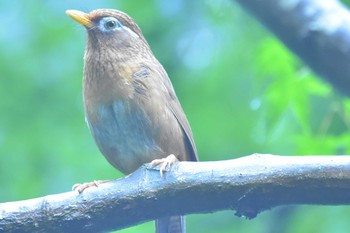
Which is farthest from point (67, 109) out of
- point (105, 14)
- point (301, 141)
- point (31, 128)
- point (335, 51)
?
point (335, 51)

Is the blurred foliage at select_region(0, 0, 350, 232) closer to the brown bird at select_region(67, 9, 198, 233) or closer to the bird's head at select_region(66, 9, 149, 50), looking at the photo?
the bird's head at select_region(66, 9, 149, 50)

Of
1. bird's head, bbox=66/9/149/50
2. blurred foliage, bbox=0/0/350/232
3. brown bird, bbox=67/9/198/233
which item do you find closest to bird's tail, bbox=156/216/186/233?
brown bird, bbox=67/9/198/233

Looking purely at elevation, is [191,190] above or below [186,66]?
below

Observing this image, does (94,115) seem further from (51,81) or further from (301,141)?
(51,81)

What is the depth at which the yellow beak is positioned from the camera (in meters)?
4.42

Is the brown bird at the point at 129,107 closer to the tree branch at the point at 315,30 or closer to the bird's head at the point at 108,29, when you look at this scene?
the bird's head at the point at 108,29

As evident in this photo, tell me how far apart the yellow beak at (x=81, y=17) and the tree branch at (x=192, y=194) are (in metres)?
1.38

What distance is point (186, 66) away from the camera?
22.6 feet

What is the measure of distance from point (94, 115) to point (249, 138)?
240 centimetres

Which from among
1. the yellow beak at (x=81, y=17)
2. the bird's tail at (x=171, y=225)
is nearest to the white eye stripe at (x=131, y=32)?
the yellow beak at (x=81, y=17)

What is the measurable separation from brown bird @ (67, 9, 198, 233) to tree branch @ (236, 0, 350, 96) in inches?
27.3

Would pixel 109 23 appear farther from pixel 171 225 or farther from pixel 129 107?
pixel 171 225

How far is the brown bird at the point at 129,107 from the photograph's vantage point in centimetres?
412

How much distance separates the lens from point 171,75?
6.83 meters
